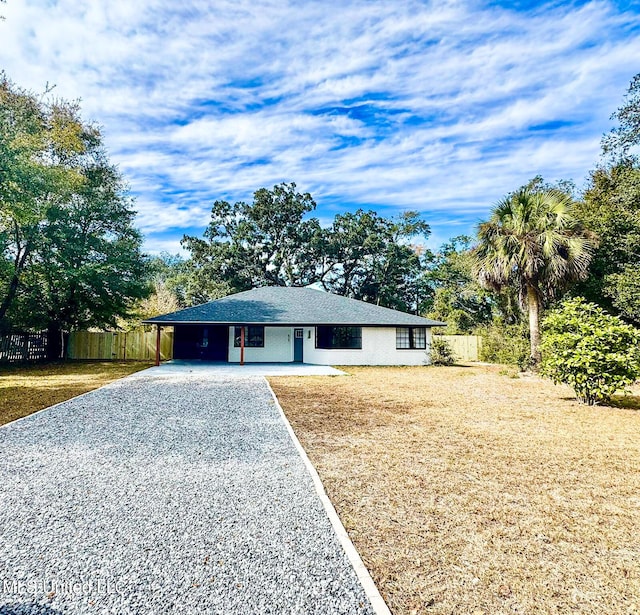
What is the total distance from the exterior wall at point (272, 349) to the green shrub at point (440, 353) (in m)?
6.92

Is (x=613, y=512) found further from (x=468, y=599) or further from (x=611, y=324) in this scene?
(x=611, y=324)

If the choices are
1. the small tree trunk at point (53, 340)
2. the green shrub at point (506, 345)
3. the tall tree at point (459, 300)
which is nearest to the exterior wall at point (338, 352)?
the green shrub at point (506, 345)

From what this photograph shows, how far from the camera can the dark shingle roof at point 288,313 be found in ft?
58.5

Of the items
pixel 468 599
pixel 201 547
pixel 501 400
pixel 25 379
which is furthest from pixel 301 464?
pixel 25 379

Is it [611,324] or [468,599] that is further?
[611,324]

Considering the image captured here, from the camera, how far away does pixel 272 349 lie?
64.5 ft

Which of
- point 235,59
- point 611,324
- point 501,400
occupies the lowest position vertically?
point 501,400

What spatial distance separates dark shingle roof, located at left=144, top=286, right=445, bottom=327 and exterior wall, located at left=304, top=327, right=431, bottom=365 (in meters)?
0.72

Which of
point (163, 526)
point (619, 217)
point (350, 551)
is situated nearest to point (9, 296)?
point (163, 526)

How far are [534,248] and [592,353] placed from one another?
7295mm

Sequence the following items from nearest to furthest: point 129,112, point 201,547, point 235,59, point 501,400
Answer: point 201,547 < point 501,400 < point 235,59 < point 129,112

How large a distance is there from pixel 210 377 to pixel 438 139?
41.0 ft

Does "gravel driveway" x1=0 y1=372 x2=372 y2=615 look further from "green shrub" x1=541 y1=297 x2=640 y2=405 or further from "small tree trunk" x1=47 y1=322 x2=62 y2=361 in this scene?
"small tree trunk" x1=47 y1=322 x2=62 y2=361

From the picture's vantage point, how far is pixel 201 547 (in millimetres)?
2943
